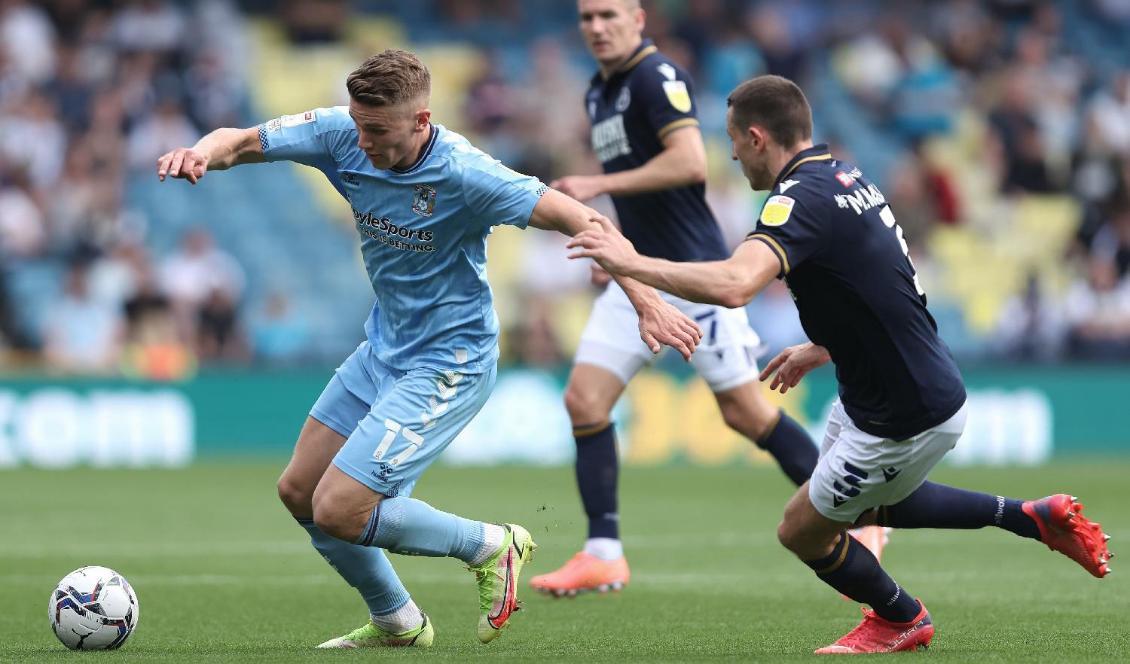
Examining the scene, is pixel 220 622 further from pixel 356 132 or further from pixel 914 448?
pixel 914 448

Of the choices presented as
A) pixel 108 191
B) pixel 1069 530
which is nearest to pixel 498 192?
pixel 1069 530

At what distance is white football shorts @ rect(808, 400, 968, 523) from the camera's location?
6.18 meters

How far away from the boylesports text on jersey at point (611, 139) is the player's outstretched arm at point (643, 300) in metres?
2.69

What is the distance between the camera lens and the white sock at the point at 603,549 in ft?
27.4

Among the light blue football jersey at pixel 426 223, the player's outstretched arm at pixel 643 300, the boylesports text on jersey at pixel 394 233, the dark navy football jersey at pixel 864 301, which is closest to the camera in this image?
the player's outstretched arm at pixel 643 300

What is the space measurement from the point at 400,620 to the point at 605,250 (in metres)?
1.83

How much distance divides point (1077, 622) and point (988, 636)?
25.0 inches

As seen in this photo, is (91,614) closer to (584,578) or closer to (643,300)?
(643,300)

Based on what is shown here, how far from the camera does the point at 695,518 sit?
40.4ft

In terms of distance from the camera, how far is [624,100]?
871 centimetres

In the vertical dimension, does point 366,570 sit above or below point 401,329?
below

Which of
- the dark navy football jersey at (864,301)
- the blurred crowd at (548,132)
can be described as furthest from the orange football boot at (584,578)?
the blurred crowd at (548,132)

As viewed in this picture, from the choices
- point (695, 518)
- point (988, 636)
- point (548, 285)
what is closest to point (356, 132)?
point (988, 636)

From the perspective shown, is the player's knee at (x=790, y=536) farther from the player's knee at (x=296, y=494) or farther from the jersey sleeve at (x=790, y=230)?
the player's knee at (x=296, y=494)
